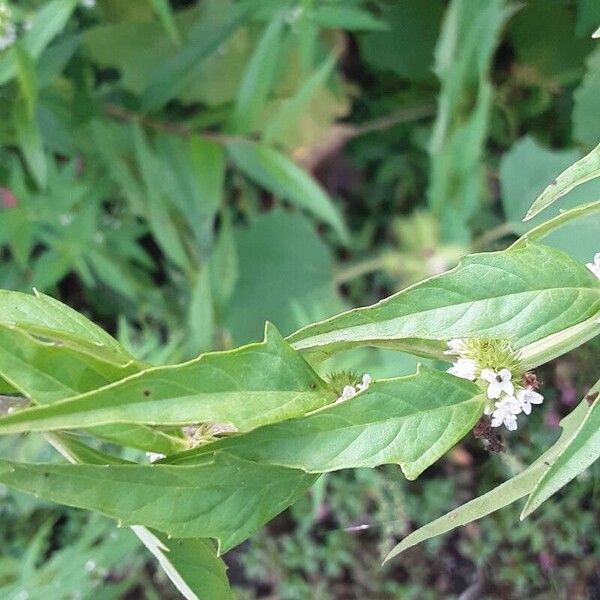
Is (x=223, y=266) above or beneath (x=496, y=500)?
beneath

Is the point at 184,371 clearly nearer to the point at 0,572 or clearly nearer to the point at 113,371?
the point at 113,371

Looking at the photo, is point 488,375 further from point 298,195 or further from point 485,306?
point 298,195

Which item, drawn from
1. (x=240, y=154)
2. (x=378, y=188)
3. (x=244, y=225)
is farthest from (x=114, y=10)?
(x=378, y=188)

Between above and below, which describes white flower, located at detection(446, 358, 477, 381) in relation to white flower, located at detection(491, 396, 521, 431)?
above

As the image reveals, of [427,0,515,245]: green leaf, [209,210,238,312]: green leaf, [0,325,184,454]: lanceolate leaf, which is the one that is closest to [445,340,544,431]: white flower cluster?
[0,325,184,454]: lanceolate leaf

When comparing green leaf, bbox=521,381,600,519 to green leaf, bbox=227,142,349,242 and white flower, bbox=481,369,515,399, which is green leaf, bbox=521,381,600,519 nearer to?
white flower, bbox=481,369,515,399

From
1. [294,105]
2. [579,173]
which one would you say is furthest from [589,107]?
[579,173]
